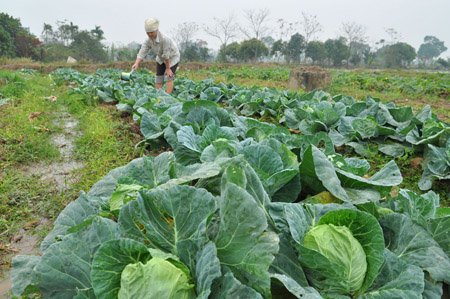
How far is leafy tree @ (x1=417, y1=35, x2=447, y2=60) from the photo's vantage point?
112 meters

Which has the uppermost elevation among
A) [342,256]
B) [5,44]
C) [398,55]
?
[5,44]

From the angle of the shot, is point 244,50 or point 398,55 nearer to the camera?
point 244,50

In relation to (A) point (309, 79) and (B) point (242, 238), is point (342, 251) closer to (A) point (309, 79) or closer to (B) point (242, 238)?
(B) point (242, 238)

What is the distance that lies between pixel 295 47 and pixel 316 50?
11.6 feet

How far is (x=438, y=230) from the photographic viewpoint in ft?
4.83

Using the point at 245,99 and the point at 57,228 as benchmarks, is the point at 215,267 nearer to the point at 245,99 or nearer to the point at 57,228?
the point at 57,228

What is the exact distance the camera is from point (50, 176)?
3430 millimetres

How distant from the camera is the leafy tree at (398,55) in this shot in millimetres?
55125

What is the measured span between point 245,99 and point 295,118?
163cm

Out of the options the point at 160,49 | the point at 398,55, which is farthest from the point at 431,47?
the point at 160,49

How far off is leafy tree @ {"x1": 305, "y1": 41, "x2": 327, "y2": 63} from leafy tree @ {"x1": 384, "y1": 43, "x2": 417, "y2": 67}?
13.1 metres

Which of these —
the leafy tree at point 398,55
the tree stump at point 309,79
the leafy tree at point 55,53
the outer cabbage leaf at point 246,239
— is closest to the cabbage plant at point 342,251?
the outer cabbage leaf at point 246,239

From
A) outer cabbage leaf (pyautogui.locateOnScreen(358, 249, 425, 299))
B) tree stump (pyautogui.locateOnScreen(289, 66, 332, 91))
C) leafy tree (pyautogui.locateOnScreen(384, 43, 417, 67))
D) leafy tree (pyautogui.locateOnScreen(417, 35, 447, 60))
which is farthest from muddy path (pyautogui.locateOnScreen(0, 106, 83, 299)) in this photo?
leafy tree (pyautogui.locateOnScreen(417, 35, 447, 60))

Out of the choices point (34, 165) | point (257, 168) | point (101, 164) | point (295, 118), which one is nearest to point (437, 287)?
point (257, 168)
